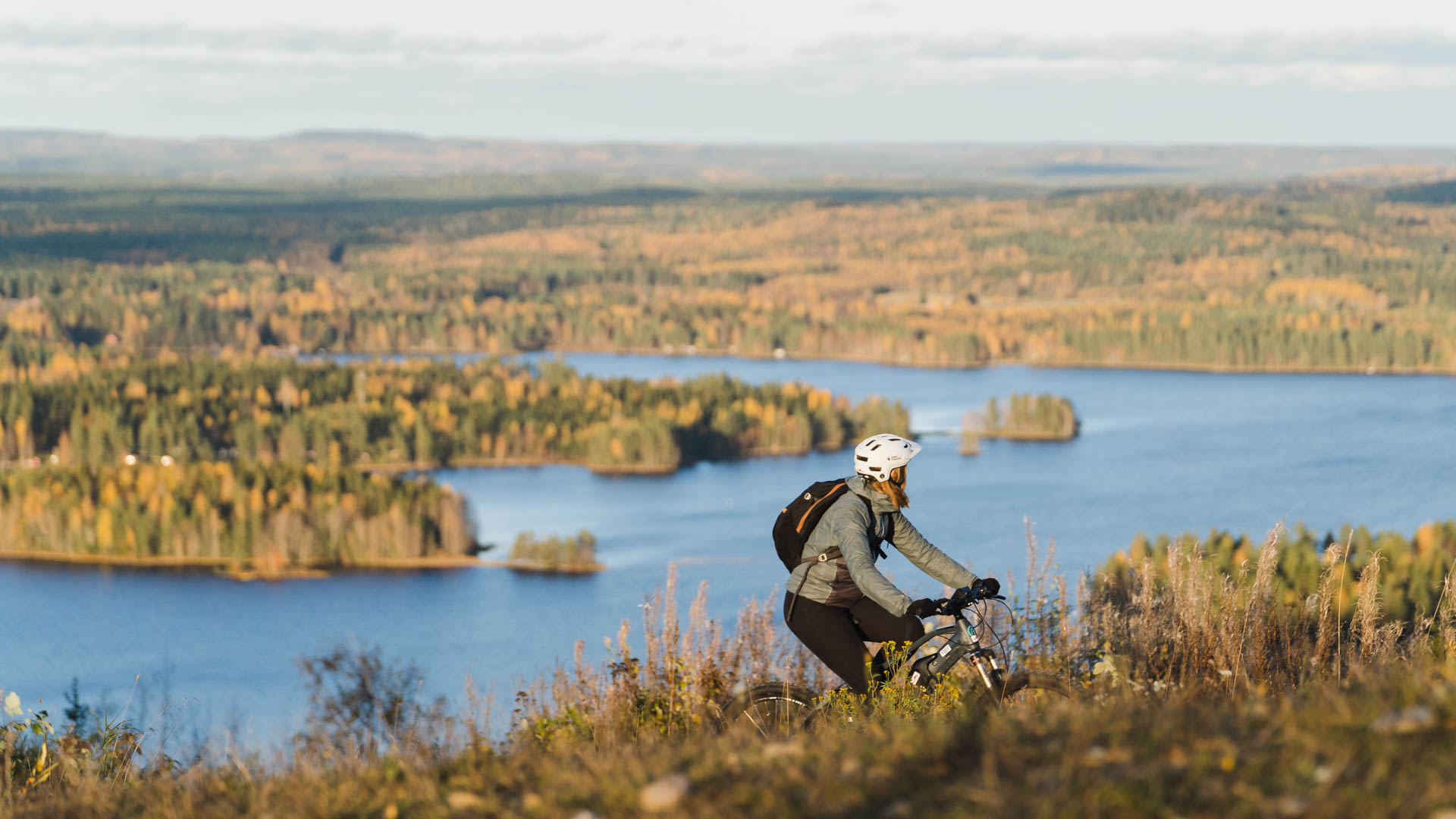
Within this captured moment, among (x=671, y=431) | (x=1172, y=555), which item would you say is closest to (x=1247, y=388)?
(x=671, y=431)

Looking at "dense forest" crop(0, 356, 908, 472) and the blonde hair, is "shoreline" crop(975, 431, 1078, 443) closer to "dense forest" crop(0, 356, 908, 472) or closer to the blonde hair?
"dense forest" crop(0, 356, 908, 472)

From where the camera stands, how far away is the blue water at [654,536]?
74875 mm

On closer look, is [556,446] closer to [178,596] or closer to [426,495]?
[426,495]

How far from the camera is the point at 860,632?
11.3 metres

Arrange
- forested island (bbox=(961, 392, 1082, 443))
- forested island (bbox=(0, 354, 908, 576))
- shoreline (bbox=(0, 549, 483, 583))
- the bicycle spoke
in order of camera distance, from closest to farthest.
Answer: the bicycle spoke < shoreline (bbox=(0, 549, 483, 583)) < forested island (bbox=(0, 354, 908, 576)) < forested island (bbox=(961, 392, 1082, 443))

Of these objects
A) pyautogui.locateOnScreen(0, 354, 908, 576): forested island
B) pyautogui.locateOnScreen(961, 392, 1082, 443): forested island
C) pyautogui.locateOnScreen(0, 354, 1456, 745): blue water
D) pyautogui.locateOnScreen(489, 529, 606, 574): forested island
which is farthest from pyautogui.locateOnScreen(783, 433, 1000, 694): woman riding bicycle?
pyautogui.locateOnScreen(961, 392, 1082, 443): forested island

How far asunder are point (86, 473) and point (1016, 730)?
12716cm

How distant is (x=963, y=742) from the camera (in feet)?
26.6

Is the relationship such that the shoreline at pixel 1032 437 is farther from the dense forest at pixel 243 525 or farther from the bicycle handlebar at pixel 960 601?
the bicycle handlebar at pixel 960 601

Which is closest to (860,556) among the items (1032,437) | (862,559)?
(862,559)

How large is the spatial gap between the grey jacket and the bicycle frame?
0.30 metres

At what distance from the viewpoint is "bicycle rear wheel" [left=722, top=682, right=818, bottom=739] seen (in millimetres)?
11016

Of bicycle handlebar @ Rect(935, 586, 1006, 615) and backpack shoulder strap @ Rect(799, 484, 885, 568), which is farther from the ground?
backpack shoulder strap @ Rect(799, 484, 885, 568)

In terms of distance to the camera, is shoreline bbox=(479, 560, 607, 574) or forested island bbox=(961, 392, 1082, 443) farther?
forested island bbox=(961, 392, 1082, 443)
